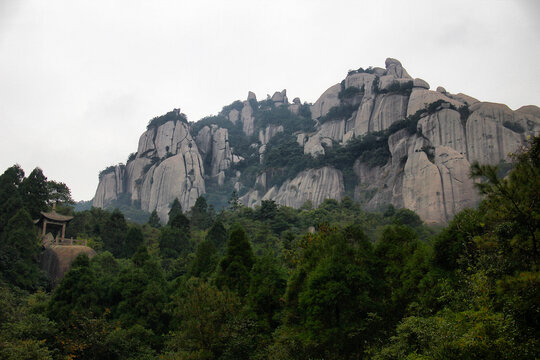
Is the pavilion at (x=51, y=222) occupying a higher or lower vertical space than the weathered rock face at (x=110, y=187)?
lower

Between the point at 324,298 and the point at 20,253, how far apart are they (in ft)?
64.1

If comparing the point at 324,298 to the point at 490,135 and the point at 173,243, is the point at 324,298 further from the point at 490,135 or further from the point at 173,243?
the point at 490,135

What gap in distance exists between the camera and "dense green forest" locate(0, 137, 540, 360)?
8359 mm

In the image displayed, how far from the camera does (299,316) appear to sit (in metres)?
15.6

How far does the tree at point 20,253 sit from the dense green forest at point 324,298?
74 mm

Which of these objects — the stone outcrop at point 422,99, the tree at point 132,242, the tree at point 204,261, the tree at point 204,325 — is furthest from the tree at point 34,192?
the stone outcrop at point 422,99

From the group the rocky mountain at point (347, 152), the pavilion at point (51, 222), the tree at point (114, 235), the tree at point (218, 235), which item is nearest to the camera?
the pavilion at point (51, 222)

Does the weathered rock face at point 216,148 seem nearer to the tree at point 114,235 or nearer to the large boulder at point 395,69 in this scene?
the large boulder at point 395,69

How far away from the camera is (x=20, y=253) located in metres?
25.6

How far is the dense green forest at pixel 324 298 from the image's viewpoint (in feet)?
27.4

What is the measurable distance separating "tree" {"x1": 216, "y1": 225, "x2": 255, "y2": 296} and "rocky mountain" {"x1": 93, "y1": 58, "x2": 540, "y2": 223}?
2757 cm

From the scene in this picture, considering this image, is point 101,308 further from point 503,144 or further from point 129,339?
point 503,144

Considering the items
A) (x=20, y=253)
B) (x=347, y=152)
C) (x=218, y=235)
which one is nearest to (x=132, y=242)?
(x=218, y=235)

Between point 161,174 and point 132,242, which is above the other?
point 161,174
